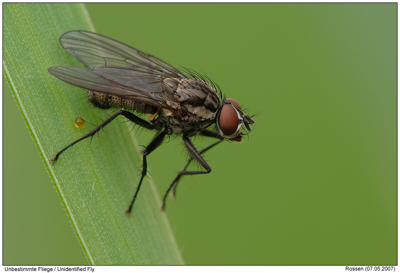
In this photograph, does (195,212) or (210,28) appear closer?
(195,212)

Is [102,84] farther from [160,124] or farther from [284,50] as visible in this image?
[284,50]

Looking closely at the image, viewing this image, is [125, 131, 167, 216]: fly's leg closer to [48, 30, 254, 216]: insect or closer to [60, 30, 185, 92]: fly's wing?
[48, 30, 254, 216]: insect

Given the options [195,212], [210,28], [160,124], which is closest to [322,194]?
[195,212]

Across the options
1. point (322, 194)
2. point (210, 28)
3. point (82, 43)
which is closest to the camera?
point (82, 43)

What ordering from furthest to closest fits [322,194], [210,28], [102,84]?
[210,28] < [322,194] < [102,84]

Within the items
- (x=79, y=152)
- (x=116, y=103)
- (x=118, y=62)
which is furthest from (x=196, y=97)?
(x=79, y=152)

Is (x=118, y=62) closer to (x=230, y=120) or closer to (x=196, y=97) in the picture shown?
(x=196, y=97)
